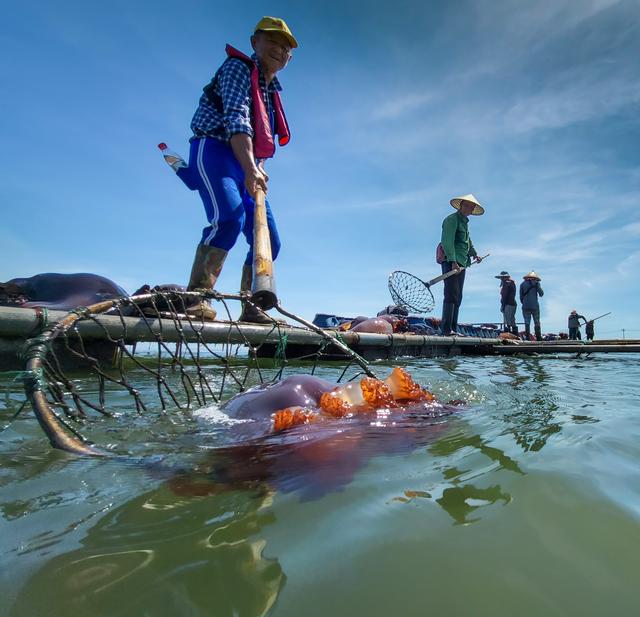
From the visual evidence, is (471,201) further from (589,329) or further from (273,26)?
(589,329)

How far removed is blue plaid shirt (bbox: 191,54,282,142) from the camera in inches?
143

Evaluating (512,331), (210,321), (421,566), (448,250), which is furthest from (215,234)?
(512,331)

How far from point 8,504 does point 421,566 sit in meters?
1.09

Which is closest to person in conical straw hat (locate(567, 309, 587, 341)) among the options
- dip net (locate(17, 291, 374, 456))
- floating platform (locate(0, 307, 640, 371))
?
floating platform (locate(0, 307, 640, 371))

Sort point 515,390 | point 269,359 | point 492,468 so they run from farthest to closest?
1. point 269,359
2. point 515,390
3. point 492,468

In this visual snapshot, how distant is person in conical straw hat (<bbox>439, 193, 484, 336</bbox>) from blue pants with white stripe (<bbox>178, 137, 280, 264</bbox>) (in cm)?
608

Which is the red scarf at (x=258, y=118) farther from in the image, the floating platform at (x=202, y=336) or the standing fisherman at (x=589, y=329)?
the standing fisherman at (x=589, y=329)

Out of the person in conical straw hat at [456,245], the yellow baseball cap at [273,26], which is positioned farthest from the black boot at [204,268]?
the person in conical straw hat at [456,245]

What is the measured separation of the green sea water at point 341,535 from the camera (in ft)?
2.41

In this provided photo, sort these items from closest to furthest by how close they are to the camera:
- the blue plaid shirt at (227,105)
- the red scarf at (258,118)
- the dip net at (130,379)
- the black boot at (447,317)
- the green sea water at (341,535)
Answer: the green sea water at (341,535) → the dip net at (130,379) → the blue plaid shirt at (227,105) → the red scarf at (258,118) → the black boot at (447,317)

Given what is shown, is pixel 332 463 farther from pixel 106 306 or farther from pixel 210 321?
pixel 210 321

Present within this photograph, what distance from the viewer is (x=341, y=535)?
0.95m

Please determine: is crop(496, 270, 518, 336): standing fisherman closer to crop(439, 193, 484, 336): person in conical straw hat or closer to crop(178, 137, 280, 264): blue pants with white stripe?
crop(439, 193, 484, 336): person in conical straw hat

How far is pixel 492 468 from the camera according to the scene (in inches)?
53.4
